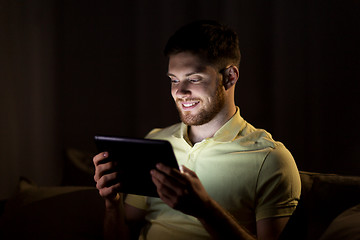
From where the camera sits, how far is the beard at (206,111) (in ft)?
4.19

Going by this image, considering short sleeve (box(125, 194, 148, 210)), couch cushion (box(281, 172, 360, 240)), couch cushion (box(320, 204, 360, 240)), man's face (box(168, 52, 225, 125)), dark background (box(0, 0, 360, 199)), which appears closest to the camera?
couch cushion (box(320, 204, 360, 240))

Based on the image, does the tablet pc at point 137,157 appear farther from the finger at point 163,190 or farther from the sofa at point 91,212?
the sofa at point 91,212

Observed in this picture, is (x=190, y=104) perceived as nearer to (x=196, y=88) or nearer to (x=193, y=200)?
(x=196, y=88)

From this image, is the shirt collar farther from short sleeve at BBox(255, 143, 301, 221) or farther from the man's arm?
the man's arm

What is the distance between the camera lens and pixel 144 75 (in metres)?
2.10

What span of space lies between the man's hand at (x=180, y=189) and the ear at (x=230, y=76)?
0.41m

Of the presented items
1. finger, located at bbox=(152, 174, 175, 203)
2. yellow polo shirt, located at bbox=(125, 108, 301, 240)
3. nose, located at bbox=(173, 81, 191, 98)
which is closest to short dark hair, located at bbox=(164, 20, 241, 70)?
nose, located at bbox=(173, 81, 191, 98)

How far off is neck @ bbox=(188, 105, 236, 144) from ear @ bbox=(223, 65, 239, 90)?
0.26ft

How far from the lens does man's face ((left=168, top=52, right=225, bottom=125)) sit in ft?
4.10

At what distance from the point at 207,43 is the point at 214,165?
0.39 metres

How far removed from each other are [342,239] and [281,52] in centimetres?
95

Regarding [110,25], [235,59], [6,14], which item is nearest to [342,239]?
[235,59]

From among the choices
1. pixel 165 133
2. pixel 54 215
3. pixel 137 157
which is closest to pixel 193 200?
pixel 137 157

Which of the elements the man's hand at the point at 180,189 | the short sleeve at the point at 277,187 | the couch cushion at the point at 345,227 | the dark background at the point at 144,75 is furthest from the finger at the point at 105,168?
the dark background at the point at 144,75
